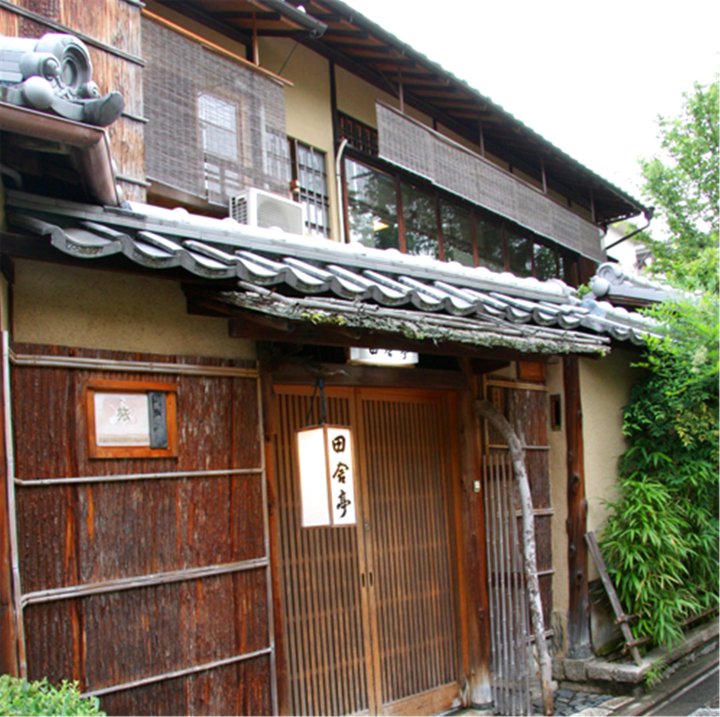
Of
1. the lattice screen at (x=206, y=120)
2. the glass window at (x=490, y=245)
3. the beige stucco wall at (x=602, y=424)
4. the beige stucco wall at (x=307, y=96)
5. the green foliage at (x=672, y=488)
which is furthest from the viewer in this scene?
the glass window at (x=490, y=245)

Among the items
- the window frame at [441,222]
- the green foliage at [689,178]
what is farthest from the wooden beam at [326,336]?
the green foliage at [689,178]

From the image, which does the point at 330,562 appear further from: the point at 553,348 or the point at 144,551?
the point at 553,348

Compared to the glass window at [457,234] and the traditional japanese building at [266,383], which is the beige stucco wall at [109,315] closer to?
the traditional japanese building at [266,383]

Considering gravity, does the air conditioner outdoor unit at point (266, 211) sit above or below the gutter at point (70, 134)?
above

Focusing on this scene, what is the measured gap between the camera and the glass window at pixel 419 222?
11847 mm

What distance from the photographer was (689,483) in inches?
419

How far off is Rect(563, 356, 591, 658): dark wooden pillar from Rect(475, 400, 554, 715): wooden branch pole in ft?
5.26

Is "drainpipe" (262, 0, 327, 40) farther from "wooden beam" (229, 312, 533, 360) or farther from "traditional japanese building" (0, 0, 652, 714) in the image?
"wooden beam" (229, 312, 533, 360)

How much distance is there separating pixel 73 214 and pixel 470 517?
5.79 m

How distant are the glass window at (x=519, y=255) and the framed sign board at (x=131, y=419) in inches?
369

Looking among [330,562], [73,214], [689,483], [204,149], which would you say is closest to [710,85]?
[689,483]

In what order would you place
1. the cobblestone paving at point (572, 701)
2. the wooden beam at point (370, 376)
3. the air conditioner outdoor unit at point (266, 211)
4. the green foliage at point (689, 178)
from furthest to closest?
the green foliage at point (689, 178) → the cobblestone paving at point (572, 701) → the air conditioner outdoor unit at point (266, 211) → the wooden beam at point (370, 376)

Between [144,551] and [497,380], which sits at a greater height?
[497,380]

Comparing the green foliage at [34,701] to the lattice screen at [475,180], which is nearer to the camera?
the green foliage at [34,701]
